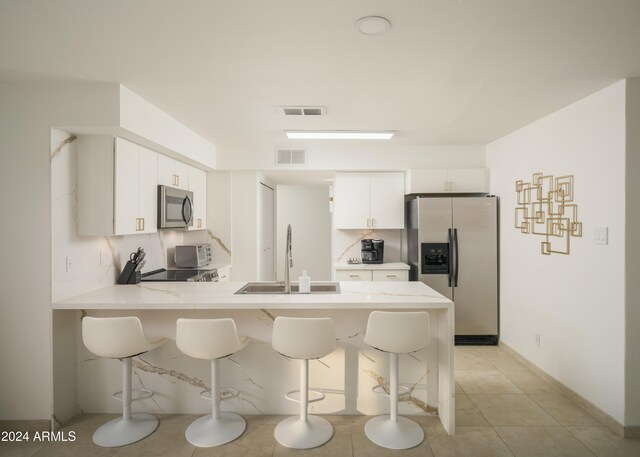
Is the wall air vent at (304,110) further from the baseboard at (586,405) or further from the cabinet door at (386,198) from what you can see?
the baseboard at (586,405)

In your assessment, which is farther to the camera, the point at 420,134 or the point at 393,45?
the point at 420,134

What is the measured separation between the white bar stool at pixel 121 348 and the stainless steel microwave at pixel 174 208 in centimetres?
143

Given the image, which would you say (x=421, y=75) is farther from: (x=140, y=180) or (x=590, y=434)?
(x=590, y=434)

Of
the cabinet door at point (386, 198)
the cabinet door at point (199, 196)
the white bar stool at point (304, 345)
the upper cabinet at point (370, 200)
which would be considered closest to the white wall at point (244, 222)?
the cabinet door at point (199, 196)

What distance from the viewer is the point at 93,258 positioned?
10.4 ft

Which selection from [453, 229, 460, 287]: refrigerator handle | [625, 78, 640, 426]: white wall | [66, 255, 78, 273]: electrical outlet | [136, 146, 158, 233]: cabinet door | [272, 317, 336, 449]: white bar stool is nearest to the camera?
[272, 317, 336, 449]: white bar stool

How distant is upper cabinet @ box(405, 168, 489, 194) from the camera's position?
4938 millimetres

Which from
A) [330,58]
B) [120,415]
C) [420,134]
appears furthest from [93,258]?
[420,134]

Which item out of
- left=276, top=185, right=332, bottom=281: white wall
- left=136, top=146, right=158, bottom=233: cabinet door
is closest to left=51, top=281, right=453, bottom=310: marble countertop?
left=136, top=146, right=158, bottom=233: cabinet door

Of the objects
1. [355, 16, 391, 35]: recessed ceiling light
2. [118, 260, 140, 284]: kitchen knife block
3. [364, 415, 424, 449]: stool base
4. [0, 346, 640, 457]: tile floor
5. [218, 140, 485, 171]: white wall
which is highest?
[355, 16, 391, 35]: recessed ceiling light

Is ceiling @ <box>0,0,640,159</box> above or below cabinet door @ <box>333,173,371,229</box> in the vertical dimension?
above

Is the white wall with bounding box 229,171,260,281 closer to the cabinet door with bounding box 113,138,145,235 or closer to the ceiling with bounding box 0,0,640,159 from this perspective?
the ceiling with bounding box 0,0,640,159

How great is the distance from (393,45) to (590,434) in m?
2.88

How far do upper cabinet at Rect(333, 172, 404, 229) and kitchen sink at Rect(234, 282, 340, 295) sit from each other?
1.95 m
